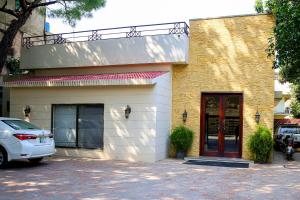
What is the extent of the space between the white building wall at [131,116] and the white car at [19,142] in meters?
2.91

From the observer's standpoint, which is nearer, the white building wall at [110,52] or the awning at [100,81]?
the awning at [100,81]

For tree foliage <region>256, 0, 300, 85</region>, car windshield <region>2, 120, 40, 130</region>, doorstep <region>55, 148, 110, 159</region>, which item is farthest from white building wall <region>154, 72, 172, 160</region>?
car windshield <region>2, 120, 40, 130</region>

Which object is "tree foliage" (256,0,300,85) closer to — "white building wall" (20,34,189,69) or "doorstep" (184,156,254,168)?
"white building wall" (20,34,189,69)

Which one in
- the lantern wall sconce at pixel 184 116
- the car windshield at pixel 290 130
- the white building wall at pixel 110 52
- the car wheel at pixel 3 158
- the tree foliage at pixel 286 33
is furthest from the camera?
the car windshield at pixel 290 130

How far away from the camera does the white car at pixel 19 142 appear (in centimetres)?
988

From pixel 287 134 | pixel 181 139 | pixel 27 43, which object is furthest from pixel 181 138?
pixel 27 43

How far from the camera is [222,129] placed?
13375mm

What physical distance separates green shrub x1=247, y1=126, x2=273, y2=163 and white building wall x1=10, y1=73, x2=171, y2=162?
3314 mm

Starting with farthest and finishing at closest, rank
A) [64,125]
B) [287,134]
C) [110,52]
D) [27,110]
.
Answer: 1. [287,134]
2. [110,52]
3. [27,110]
4. [64,125]

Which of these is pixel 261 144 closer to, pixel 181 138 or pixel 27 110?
pixel 181 138

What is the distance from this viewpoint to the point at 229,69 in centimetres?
1330

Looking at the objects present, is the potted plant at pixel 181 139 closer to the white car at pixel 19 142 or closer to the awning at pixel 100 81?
the awning at pixel 100 81

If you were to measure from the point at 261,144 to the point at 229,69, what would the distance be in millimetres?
3137

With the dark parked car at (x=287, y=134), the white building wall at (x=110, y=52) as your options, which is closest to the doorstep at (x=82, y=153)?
the white building wall at (x=110, y=52)
